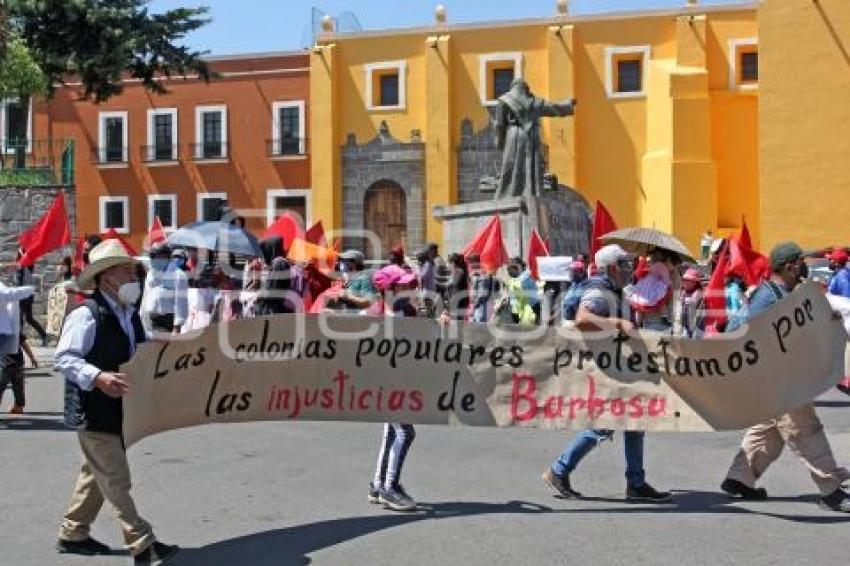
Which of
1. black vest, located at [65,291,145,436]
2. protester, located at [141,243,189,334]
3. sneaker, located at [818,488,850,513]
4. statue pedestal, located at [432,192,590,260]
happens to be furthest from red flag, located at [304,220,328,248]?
black vest, located at [65,291,145,436]

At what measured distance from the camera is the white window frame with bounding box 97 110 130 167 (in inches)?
2016

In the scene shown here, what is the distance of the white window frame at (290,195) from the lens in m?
48.4

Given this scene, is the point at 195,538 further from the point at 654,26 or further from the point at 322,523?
the point at 654,26

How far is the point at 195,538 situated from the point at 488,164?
39.2 m

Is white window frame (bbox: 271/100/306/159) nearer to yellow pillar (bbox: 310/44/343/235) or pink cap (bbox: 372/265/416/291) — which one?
yellow pillar (bbox: 310/44/343/235)

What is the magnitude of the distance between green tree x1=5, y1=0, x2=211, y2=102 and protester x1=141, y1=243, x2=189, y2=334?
47.0 ft

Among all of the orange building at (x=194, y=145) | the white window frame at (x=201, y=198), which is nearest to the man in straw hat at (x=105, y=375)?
the orange building at (x=194, y=145)

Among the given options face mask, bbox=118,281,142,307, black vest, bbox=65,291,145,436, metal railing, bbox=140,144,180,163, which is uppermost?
metal railing, bbox=140,144,180,163

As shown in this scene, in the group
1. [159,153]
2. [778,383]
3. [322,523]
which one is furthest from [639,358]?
[159,153]

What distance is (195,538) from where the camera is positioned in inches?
270

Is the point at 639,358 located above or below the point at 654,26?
below

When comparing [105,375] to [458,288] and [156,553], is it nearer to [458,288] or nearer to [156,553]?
[156,553]

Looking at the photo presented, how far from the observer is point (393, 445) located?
779 centimetres

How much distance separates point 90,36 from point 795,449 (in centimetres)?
2642
